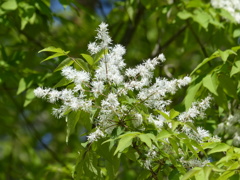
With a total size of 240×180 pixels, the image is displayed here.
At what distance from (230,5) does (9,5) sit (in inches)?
66.9

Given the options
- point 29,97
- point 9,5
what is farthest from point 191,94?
point 9,5

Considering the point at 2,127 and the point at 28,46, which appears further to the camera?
the point at 2,127

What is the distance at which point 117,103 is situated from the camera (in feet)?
6.31

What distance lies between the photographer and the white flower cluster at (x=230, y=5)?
3.31m

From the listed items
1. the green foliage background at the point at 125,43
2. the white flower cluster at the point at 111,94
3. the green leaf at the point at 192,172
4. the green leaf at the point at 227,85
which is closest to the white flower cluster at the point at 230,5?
the green foliage background at the point at 125,43

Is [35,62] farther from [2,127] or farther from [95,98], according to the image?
[95,98]

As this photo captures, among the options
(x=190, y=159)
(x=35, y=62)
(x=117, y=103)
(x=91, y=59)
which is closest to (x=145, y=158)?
(x=190, y=159)

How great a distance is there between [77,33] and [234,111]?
9.21 feet

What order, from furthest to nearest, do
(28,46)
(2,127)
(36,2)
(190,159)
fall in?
1. (2,127)
2. (28,46)
3. (36,2)
4. (190,159)

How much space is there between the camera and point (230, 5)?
338 cm

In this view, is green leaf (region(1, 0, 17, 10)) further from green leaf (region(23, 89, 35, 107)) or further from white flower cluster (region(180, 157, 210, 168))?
white flower cluster (region(180, 157, 210, 168))

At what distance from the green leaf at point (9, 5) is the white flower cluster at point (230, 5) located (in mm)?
1541

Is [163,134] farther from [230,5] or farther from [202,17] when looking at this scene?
[230,5]

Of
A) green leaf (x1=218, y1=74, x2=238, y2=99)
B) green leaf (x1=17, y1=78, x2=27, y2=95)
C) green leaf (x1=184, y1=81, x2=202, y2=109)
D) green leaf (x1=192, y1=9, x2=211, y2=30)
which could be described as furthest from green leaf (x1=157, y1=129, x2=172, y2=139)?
green leaf (x1=17, y1=78, x2=27, y2=95)
